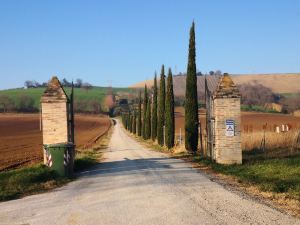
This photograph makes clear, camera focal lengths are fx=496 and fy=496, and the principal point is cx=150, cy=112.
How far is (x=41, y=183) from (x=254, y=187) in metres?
7.18

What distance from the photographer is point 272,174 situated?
1516 centimetres

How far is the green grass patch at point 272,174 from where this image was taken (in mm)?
12356

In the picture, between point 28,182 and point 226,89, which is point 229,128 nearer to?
point 226,89

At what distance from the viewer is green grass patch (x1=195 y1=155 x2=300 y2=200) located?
1236 centimetres

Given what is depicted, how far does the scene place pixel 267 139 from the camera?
A: 87.9 feet

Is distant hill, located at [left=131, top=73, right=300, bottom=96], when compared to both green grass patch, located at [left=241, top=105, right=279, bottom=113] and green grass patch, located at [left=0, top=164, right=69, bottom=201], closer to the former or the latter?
green grass patch, located at [left=241, top=105, right=279, bottom=113]

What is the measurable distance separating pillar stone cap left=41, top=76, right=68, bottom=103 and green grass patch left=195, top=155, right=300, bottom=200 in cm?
754

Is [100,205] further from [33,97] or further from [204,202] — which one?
[33,97]

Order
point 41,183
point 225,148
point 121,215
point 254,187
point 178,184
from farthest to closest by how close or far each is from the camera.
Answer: point 225,148 < point 41,183 < point 178,184 < point 254,187 < point 121,215

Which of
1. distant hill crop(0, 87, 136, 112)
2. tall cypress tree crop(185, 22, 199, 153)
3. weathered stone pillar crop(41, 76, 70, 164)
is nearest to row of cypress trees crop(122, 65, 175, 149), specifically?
tall cypress tree crop(185, 22, 199, 153)

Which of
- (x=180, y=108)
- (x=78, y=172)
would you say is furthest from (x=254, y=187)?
(x=180, y=108)

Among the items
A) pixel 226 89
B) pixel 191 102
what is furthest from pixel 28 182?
pixel 191 102

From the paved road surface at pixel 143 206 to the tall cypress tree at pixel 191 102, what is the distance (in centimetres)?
1449

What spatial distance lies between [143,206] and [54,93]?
1291 centimetres
